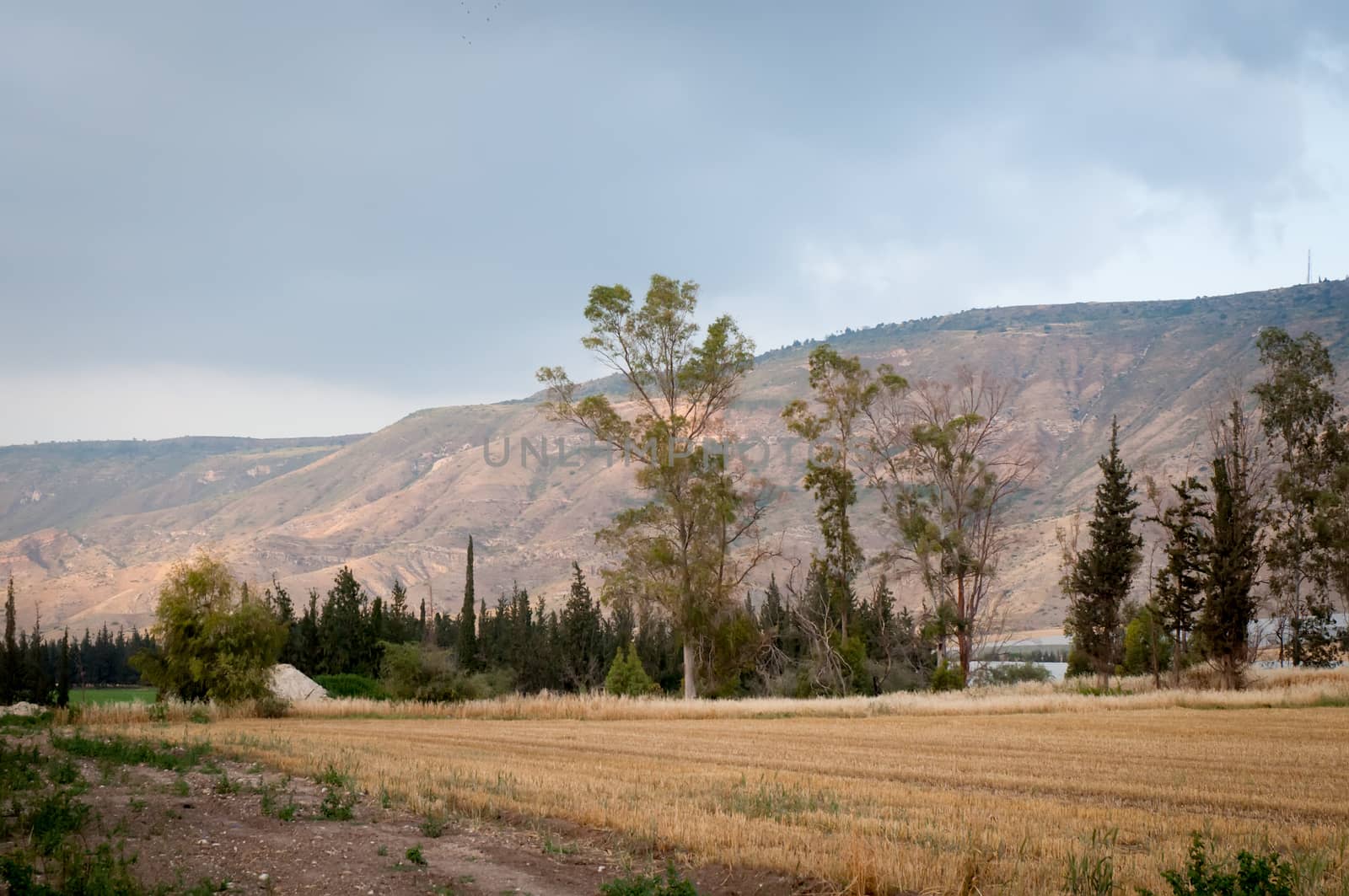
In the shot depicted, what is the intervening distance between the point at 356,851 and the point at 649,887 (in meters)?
3.70

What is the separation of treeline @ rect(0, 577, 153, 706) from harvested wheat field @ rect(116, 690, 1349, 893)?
1962 inches

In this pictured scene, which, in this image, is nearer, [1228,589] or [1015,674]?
[1228,589]

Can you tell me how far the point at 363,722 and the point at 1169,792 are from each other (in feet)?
86.0

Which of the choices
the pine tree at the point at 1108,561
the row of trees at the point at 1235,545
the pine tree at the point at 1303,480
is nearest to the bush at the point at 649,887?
the row of trees at the point at 1235,545

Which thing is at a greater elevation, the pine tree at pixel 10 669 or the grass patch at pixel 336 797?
the grass patch at pixel 336 797

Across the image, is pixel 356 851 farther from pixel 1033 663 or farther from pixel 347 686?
pixel 1033 663

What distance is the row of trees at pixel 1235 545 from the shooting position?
39.4m

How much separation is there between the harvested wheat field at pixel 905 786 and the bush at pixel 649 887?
1258 millimetres

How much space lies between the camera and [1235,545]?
39.3 metres

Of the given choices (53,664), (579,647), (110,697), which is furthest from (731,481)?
(53,664)

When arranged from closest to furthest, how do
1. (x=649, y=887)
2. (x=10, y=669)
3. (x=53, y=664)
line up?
(x=649, y=887)
(x=10, y=669)
(x=53, y=664)

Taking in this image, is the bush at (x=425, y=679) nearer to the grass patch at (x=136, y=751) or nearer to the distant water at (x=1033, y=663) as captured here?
the grass patch at (x=136, y=751)

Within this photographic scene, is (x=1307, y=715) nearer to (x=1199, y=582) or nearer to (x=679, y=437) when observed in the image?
(x=1199, y=582)

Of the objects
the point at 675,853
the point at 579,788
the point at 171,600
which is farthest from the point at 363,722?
the point at 675,853
